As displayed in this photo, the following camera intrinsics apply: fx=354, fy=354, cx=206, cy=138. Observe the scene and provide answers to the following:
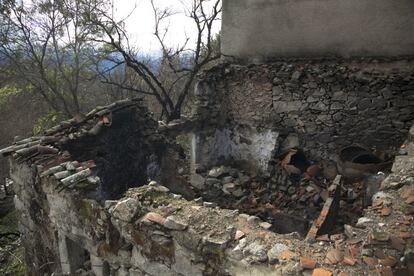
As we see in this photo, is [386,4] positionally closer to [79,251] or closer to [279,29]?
[279,29]

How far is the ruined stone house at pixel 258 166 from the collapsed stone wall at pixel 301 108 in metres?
0.03

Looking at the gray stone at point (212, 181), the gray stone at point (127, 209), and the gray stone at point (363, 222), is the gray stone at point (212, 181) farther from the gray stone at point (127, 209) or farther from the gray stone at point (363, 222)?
the gray stone at point (363, 222)

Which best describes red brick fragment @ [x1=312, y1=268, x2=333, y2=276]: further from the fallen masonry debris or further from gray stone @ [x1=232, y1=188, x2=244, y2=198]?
gray stone @ [x1=232, y1=188, x2=244, y2=198]

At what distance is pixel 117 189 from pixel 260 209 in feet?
9.62

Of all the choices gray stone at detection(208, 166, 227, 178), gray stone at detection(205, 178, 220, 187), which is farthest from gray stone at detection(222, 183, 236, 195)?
gray stone at detection(208, 166, 227, 178)

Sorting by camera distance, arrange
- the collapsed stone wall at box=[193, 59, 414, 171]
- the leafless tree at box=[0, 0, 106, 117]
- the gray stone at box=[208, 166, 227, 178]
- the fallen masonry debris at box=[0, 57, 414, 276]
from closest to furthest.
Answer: the fallen masonry debris at box=[0, 57, 414, 276] → the collapsed stone wall at box=[193, 59, 414, 171] → the gray stone at box=[208, 166, 227, 178] → the leafless tree at box=[0, 0, 106, 117]

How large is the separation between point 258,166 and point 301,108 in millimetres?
1753

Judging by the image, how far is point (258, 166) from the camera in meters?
8.52

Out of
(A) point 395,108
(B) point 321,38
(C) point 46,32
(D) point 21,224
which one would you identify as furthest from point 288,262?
(C) point 46,32

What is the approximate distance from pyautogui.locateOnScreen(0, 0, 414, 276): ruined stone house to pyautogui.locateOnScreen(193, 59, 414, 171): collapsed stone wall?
3 cm

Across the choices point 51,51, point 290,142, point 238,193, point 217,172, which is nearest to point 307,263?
point 238,193

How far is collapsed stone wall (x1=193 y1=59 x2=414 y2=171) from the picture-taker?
689 cm

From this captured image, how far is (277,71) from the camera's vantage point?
25.7ft

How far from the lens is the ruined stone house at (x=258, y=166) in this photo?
10.7 ft
